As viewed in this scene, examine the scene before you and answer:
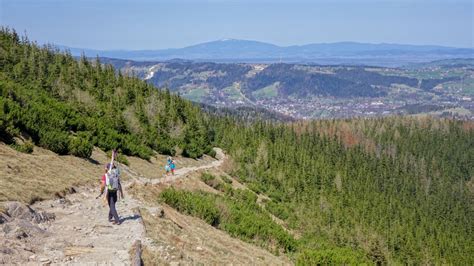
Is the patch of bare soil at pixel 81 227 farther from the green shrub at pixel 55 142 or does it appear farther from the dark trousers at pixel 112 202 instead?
the green shrub at pixel 55 142

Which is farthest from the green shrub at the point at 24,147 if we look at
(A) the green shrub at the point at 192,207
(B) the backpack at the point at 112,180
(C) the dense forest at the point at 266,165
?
(B) the backpack at the point at 112,180

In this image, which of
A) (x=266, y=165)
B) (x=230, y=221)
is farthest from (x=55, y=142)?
(x=266, y=165)

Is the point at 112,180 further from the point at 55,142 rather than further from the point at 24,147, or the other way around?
the point at 55,142

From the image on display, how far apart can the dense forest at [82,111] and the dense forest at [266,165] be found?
14cm

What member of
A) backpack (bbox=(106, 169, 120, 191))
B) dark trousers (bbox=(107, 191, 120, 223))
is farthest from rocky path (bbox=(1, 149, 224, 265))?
backpack (bbox=(106, 169, 120, 191))

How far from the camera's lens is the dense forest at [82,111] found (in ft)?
104

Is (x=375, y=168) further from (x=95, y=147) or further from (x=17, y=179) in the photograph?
(x=17, y=179)

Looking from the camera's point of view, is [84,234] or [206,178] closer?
[84,234]

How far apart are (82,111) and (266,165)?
4796cm

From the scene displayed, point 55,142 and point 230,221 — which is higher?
point 55,142

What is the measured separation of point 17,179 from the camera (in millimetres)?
21391

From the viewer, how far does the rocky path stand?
14539 mm

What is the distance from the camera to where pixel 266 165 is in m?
93.9

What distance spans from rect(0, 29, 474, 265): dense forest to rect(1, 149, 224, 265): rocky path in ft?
21.0
